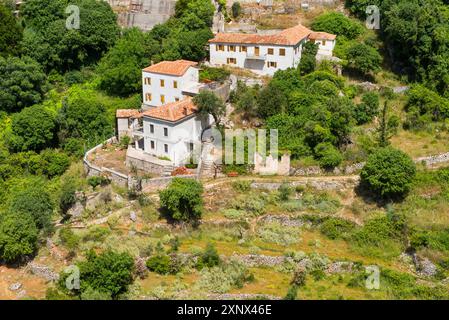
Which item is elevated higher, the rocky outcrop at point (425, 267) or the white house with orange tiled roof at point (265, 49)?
the white house with orange tiled roof at point (265, 49)

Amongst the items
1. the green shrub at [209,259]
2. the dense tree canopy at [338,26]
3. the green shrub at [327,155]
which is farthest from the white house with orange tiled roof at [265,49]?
the green shrub at [209,259]

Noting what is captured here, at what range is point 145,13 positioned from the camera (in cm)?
7081

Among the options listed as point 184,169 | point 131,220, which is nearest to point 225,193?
point 184,169

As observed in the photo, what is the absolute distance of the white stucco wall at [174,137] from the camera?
150ft

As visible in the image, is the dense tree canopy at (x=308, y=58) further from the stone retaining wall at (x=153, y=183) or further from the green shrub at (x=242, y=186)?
the stone retaining wall at (x=153, y=183)

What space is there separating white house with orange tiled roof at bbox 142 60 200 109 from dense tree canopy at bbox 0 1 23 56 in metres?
18.7

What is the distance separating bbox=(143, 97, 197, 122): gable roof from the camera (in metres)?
45.6

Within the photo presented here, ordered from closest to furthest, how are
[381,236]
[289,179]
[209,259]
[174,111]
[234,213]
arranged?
[209,259] → [381,236] → [234,213] → [289,179] → [174,111]

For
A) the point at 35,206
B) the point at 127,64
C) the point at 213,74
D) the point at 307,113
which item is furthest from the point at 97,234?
the point at 127,64

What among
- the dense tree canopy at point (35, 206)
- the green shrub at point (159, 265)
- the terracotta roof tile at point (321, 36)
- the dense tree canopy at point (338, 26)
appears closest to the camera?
the green shrub at point (159, 265)

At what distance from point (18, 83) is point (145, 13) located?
2034 cm

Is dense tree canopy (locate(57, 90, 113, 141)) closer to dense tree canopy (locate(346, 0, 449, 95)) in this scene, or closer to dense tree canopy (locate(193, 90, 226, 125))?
dense tree canopy (locate(193, 90, 226, 125))

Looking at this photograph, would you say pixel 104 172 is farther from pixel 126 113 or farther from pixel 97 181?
pixel 126 113

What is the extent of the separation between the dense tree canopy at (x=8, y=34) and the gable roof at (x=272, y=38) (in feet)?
73.4
